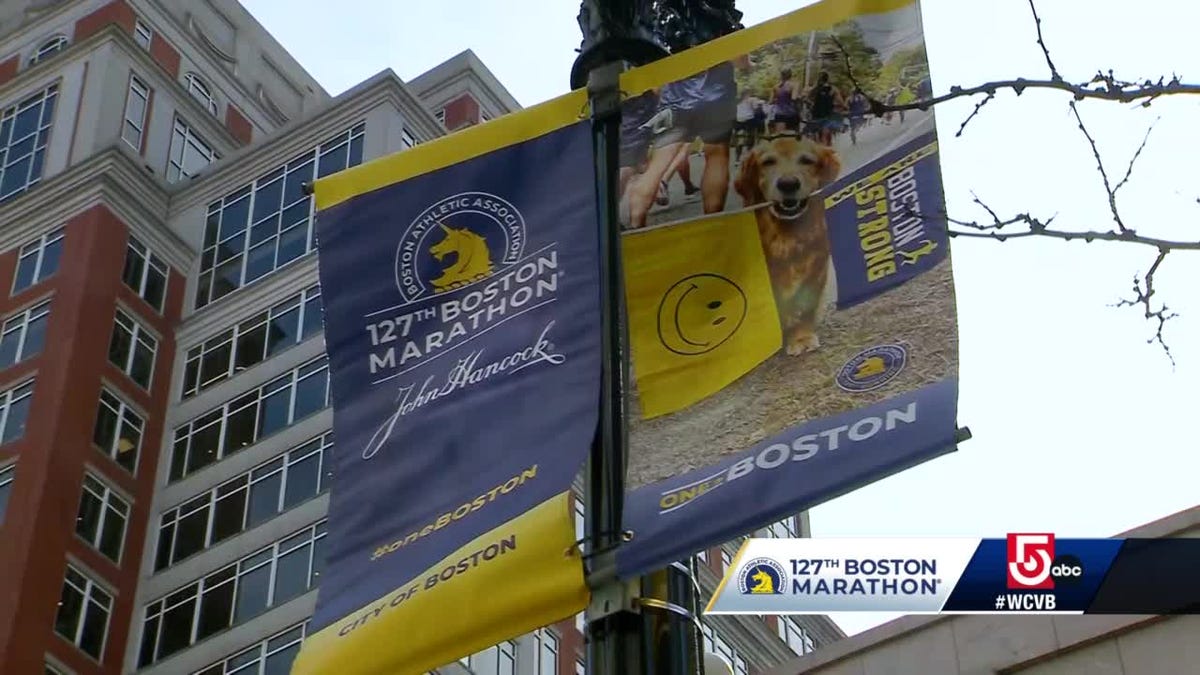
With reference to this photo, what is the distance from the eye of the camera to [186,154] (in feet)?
Result: 176

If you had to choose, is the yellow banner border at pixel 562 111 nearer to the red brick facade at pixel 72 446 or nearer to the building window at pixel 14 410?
the red brick facade at pixel 72 446

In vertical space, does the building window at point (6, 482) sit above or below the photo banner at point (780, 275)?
above

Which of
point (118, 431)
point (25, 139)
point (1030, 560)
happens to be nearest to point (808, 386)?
point (1030, 560)

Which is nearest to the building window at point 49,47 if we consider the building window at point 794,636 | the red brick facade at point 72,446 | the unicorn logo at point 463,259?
the red brick facade at point 72,446

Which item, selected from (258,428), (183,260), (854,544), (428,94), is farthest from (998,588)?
(428,94)

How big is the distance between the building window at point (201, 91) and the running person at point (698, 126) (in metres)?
48.6

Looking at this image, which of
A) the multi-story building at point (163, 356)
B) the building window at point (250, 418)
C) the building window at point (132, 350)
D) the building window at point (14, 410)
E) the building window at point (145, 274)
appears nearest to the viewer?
the multi-story building at point (163, 356)

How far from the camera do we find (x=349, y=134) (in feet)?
159

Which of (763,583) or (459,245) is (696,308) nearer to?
(459,245)

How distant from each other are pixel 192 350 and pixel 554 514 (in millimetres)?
41091

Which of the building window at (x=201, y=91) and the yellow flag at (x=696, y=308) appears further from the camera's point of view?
the building window at (x=201, y=91)

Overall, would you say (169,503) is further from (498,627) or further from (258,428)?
(498,627)

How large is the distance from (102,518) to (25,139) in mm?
13454

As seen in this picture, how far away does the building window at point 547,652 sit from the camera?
137ft
